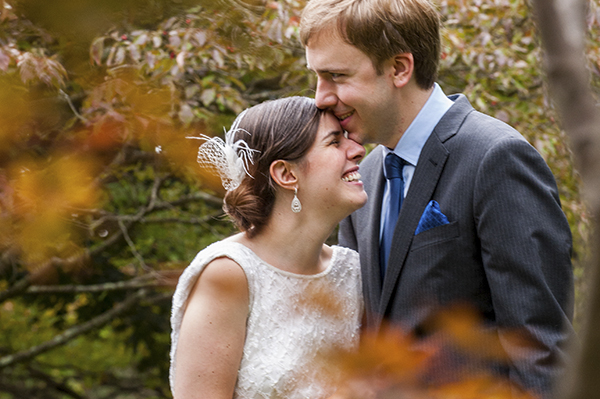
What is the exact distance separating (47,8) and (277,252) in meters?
2.08

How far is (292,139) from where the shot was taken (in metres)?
2.61

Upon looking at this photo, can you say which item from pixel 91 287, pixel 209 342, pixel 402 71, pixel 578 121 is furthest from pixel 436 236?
pixel 91 287

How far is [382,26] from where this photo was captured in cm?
254

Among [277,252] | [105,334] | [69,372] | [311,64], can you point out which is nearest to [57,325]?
[105,334]

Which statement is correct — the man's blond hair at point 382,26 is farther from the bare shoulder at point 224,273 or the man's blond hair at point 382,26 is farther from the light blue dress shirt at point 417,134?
the bare shoulder at point 224,273

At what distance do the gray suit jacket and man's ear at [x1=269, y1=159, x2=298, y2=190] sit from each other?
44 cm

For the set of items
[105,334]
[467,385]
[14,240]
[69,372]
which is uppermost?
[14,240]

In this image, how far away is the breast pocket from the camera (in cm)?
235

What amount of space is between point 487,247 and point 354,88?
2.80ft

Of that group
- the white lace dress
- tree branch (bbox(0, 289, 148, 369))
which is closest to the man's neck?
the white lace dress

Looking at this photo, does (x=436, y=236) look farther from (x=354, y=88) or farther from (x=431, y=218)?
(x=354, y=88)

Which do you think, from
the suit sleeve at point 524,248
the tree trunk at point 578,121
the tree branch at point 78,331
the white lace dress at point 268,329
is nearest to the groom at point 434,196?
the suit sleeve at point 524,248

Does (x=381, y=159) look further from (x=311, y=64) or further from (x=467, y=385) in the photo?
(x=467, y=385)

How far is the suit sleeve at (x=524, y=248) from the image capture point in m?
2.17
